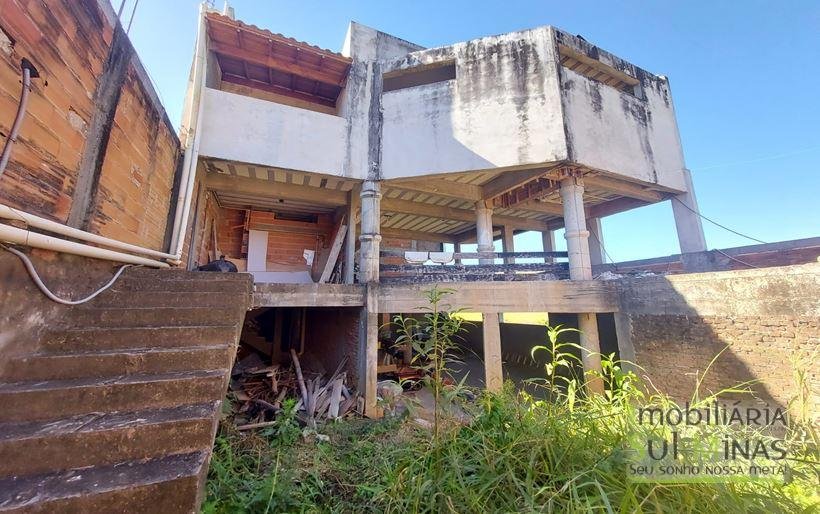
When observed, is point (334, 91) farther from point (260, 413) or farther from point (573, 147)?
point (260, 413)

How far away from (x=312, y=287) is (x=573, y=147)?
5985mm

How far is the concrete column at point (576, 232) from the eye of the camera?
20.1 ft

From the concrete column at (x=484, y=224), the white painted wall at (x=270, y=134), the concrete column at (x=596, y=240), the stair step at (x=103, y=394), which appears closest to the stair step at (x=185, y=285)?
the stair step at (x=103, y=394)

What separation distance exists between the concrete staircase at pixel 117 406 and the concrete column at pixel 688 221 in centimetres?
944

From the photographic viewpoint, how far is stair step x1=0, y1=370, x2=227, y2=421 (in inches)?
69.4

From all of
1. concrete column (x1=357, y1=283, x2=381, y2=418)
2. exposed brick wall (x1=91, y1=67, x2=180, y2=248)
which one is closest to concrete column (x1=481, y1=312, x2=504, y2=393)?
concrete column (x1=357, y1=283, x2=381, y2=418)

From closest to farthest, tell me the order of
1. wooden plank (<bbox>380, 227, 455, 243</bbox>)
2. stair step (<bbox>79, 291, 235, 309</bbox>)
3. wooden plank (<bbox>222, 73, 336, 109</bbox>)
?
stair step (<bbox>79, 291, 235, 309</bbox>) → wooden plank (<bbox>222, 73, 336, 109</bbox>) → wooden plank (<bbox>380, 227, 455, 243</bbox>)

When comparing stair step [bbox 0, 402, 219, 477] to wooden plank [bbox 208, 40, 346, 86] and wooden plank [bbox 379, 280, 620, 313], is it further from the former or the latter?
wooden plank [bbox 208, 40, 346, 86]

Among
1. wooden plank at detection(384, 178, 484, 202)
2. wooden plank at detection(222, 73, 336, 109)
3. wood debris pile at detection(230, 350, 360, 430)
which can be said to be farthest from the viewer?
wooden plank at detection(384, 178, 484, 202)

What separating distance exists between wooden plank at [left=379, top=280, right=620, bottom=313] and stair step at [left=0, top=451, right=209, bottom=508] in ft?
15.2

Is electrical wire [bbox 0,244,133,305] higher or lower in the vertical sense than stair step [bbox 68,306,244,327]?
higher

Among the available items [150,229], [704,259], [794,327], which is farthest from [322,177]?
[704,259]

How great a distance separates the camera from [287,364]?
8344 mm

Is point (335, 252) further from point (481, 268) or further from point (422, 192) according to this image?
point (481, 268)
